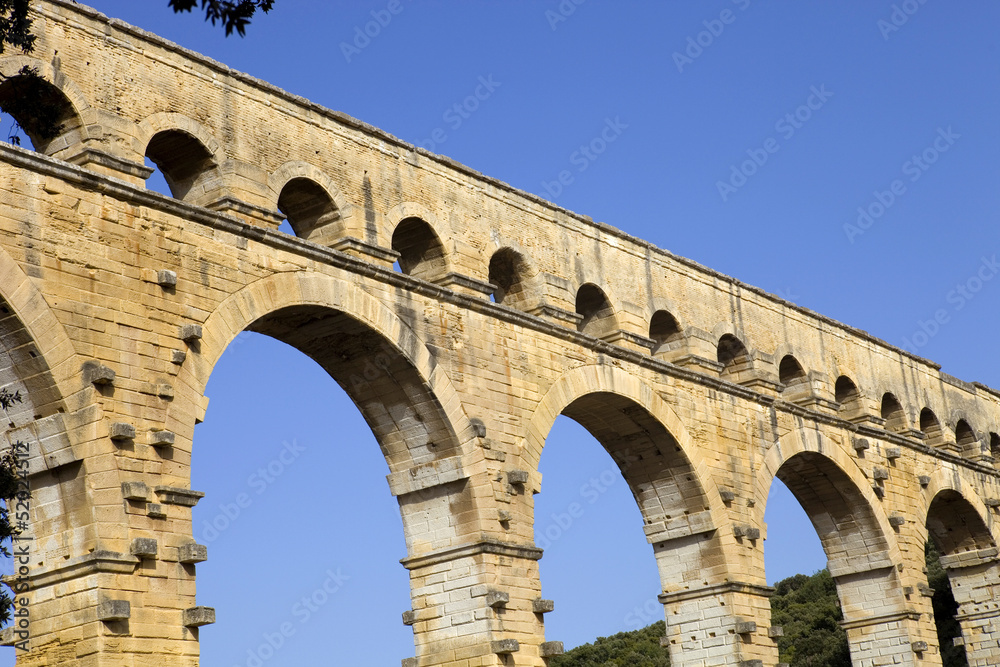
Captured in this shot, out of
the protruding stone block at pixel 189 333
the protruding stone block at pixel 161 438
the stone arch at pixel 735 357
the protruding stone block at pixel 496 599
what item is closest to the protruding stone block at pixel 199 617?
the protruding stone block at pixel 161 438

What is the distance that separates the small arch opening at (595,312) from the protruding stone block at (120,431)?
778 centimetres

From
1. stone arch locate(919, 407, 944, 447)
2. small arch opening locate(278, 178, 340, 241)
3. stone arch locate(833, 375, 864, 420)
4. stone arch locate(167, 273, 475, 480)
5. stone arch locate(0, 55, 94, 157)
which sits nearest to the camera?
stone arch locate(0, 55, 94, 157)

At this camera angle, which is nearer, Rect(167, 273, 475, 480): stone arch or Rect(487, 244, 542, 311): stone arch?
Rect(167, 273, 475, 480): stone arch

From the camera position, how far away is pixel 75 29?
11945mm

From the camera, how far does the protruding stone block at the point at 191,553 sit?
35.7 feet

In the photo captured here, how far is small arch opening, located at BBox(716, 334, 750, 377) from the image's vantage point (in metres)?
19.8

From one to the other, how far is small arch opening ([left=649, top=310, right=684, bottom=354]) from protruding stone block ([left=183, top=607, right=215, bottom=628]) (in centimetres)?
934

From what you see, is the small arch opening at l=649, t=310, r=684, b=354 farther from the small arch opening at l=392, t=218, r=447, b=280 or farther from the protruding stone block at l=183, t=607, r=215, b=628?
the protruding stone block at l=183, t=607, r=215, b=628

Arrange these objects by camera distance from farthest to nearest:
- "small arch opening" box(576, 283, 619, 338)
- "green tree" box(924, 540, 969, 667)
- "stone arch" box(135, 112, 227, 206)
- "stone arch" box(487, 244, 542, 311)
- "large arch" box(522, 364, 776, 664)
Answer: "green tree" box(924, 540, 969, 667), "small arch opening" box(576, 283, 619, 338), "large arch" box(522, 364, 776, 664), "stone arch" box(487, 244, 542, 311), "stone arch" box(135, 112, 227, 206)

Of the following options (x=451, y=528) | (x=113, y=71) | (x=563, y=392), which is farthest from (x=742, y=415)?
(x=113, y=71)

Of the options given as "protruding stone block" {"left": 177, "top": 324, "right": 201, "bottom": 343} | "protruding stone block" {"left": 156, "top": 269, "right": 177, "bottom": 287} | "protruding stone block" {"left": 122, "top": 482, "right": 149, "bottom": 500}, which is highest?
"protruding stone block" {"left": 156, "top": 269, "right": 177, "bottom": 287}

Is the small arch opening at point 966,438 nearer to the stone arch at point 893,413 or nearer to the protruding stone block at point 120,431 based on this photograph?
the stone arch at point 893,413

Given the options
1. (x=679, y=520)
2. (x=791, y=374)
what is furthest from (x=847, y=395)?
(x=679, y=520)

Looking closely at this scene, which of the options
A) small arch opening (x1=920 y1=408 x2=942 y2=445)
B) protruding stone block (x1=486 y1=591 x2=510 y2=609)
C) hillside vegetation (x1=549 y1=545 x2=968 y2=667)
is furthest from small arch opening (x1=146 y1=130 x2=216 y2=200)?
hillside vegetation (x1=549 y1=545 x2=968 y2=667)
